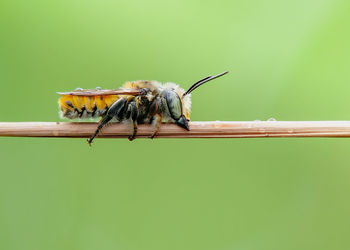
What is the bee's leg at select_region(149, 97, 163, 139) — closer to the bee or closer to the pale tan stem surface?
the bee

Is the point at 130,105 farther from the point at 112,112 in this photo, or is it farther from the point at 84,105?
the point at 84,105

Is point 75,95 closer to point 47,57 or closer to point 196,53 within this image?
point 47,57

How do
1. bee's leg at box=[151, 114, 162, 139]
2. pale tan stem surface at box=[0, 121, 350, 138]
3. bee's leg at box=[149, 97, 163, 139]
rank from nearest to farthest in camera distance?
pale tan stem surface at box=[0, 121, 350, 138], bee's leg at box=[151, 114, 162, 139], bee's leg at box=[149, 97, 163, 139]

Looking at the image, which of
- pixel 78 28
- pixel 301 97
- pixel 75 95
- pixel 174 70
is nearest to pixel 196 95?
pixel 174 70

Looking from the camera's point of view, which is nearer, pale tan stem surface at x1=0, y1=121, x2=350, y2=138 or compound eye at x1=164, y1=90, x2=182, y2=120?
pale tan stem surface at x1=0, y1=121, x2=350, y2=138

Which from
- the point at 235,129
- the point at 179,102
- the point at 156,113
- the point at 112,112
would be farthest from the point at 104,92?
the point at 235,129

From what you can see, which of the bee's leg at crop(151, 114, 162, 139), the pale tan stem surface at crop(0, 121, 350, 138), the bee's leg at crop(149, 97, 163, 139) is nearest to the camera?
the pale tan stem surface at crop(0, 121, 350, 138)

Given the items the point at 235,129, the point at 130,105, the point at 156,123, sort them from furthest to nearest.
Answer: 1. the point at 130,105
2. the point at 156,123
3. the point at 235,129

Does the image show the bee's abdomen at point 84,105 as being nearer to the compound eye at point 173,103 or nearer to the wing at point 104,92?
the wing at point 104,92

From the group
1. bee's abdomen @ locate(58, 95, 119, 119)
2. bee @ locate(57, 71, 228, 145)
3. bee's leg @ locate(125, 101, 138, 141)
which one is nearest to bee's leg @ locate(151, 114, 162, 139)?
bee @ locate(57, 71, 228, 145)
